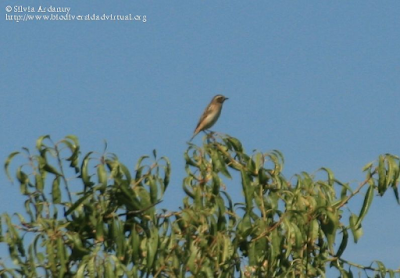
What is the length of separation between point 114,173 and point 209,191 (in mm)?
924

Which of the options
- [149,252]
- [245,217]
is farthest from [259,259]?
[149,252]

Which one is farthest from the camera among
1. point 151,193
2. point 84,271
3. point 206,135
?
point 206,135

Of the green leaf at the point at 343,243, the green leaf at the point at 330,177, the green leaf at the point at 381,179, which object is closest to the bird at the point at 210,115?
the green leaf at the point at 330,177

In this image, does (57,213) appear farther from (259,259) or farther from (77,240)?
(259,259)

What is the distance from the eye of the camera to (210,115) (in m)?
19.5

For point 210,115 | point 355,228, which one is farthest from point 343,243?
point 210,115

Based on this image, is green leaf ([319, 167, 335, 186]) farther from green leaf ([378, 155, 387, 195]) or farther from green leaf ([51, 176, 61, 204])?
green leaf ([51, 176, 61, 204])

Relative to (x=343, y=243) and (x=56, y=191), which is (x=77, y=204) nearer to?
(x=56, y=191)

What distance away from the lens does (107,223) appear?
358 inches

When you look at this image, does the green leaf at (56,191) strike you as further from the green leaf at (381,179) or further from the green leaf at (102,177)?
the green leaf at (381,179)

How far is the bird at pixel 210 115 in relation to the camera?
1945cm

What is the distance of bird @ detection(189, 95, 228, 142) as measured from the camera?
1945 cm

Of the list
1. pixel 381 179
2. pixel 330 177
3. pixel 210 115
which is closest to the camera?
pixel 381 179

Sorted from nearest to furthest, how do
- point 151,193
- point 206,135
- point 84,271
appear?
point 84,271 → point 151,193 → point 206,135
